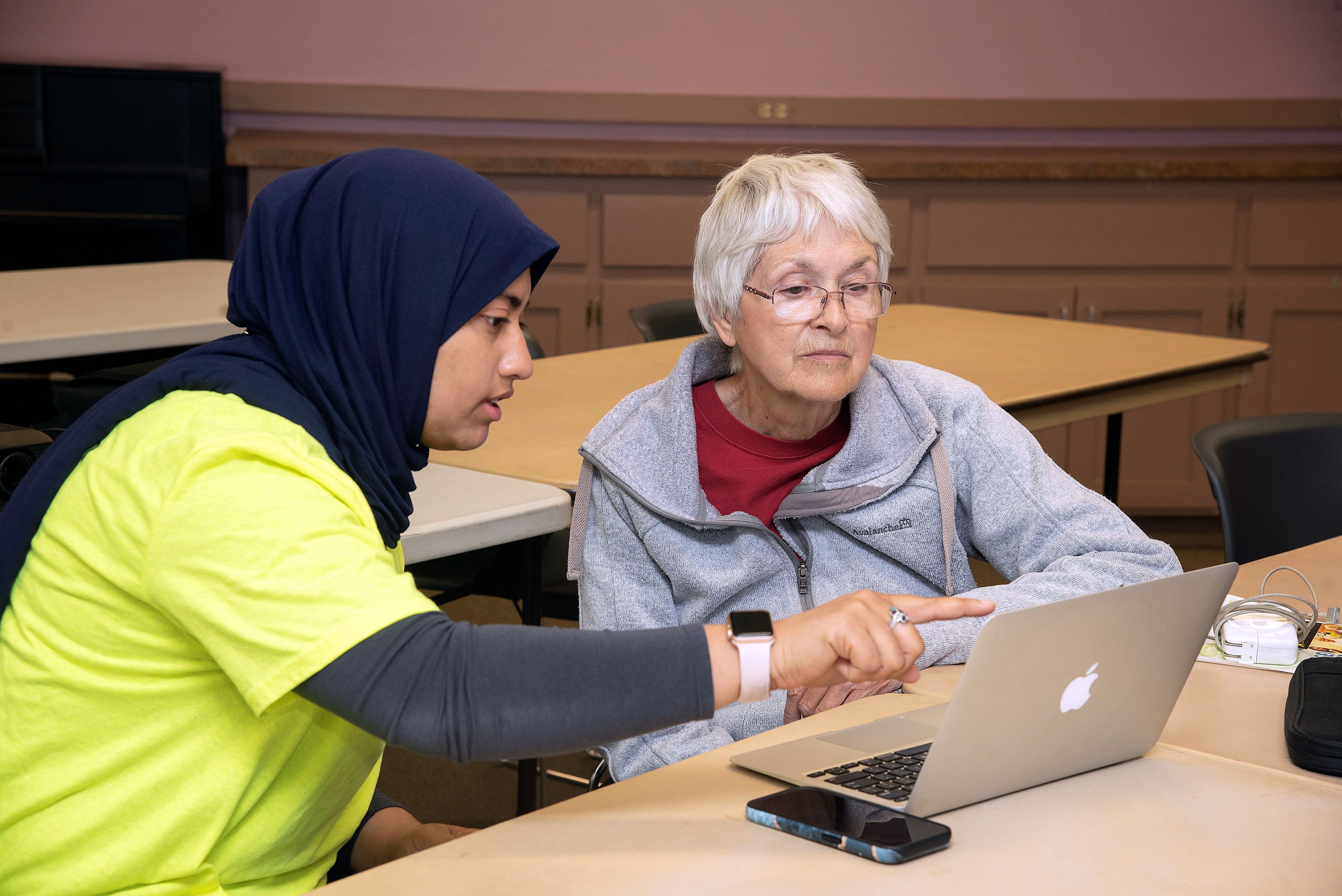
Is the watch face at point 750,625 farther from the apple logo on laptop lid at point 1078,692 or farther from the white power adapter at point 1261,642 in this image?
the white power adapter at point 1261,642

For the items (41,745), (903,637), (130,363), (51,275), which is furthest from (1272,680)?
(51,275)

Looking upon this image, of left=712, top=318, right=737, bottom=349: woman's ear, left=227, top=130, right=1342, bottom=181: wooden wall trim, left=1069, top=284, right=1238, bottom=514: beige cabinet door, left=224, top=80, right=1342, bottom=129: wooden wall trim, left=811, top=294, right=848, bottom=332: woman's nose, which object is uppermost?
left=224, top=80, right=1342, bottom=129: wooden wall trim

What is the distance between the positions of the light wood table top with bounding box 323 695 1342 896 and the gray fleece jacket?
0.44m

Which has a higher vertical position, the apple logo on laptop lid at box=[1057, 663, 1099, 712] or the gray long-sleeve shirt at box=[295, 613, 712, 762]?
the gray long-sleeve shirt at box=[295, 613, 712, 762]

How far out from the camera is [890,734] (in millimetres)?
1249

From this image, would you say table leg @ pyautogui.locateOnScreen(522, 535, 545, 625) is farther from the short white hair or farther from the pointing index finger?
the pointing index finger

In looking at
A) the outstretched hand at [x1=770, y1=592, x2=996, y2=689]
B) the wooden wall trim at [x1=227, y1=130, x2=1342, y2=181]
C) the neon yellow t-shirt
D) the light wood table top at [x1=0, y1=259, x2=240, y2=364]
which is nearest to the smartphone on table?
the outstretched hand at [x1=770, y1=592, x2=996, y2=689]

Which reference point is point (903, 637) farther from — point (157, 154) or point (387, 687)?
point (157, 154)

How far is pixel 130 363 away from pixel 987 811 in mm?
2497

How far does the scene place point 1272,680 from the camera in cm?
139

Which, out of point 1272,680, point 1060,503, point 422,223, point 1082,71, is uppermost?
point 1082,71

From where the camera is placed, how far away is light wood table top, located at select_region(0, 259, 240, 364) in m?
2.61

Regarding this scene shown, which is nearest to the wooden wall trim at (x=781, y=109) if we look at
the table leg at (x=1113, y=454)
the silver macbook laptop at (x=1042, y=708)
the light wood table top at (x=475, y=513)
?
the table leg at (x=1113, y=454)

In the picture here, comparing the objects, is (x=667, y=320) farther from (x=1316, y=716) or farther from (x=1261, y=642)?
(x=1316, y=716)
